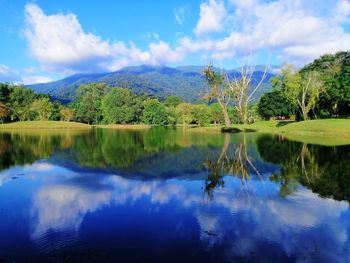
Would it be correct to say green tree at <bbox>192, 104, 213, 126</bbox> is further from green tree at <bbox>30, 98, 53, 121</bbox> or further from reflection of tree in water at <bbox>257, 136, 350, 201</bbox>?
reflection of tree in water at <bbox>257, 136, 350, 201</bbox>

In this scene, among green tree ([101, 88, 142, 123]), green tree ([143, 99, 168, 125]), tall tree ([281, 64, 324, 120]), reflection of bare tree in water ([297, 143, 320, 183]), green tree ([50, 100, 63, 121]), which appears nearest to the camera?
reflection of bare tree in water ([297, 143, 320, 183])

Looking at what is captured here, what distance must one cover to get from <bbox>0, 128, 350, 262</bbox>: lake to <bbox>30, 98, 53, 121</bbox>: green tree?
10655cm

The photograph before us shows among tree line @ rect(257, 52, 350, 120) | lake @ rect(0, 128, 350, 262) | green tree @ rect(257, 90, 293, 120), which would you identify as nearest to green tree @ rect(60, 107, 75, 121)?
green tree @ rect(257, 90, 293, 120)

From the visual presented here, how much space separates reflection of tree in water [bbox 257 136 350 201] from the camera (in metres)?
18.8

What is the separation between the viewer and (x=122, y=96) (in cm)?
14400

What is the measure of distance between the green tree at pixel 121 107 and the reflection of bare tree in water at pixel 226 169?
107 m

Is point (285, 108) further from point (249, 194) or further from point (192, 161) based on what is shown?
point (249, 194)

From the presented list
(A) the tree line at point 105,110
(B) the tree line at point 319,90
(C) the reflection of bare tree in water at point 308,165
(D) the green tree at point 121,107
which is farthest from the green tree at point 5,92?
(C) the reflection of bare tree in water at point 308,165

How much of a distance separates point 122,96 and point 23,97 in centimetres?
3701

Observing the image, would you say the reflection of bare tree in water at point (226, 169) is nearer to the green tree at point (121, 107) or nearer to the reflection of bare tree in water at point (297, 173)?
the reflection of bare tree in water at point (297, 173)

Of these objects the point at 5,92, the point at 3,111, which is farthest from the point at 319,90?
the point at 5,92

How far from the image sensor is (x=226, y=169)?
25.2 metres

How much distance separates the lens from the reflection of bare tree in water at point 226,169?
66.3 feet

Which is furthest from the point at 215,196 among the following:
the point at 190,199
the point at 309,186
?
the point at 309,186
